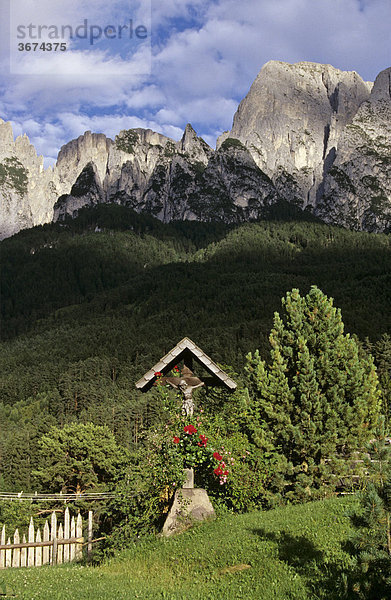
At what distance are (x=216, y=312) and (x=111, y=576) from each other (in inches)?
6543

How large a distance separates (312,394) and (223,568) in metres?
11.2

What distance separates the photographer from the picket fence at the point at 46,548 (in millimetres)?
15320

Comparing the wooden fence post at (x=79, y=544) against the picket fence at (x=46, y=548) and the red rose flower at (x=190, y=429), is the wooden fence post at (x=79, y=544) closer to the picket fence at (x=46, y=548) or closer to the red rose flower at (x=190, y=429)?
the picket fence at (x=46, y=548)

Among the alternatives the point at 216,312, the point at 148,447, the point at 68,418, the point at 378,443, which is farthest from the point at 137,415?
the point at 216,312

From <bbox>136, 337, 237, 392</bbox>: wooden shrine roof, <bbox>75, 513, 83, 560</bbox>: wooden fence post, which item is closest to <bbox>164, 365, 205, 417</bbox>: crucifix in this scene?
<bbox>136, 337, 237, 392</bbox>: wooden shrine roof

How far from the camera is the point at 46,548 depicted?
15.7 metres

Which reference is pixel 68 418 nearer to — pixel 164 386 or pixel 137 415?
pixel 137 415

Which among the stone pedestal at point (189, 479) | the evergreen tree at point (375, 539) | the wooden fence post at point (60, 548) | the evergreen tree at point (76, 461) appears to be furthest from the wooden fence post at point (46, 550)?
the evergreen tree at point (76, 461)

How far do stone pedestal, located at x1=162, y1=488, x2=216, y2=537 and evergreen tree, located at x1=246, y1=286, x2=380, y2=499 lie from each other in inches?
268

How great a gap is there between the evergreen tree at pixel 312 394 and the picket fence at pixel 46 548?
304 inches

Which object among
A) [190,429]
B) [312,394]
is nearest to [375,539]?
[190,429]

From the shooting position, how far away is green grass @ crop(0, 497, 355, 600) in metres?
9.27

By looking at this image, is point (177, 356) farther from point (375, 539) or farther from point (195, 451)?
point (375, 539)

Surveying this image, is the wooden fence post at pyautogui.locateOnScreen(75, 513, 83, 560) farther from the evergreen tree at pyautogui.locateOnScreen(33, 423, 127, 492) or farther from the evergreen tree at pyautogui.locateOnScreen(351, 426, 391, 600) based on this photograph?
the evergreen tree at pyautogui.locateOnScreen(33, 423, 127, 492)
